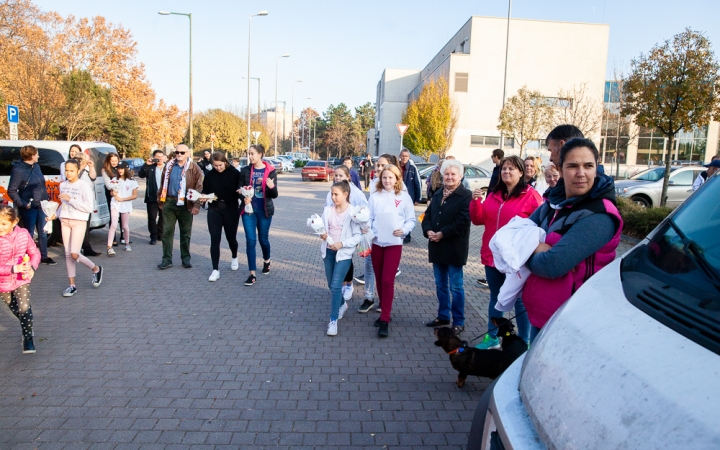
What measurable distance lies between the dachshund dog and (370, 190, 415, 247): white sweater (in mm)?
1575

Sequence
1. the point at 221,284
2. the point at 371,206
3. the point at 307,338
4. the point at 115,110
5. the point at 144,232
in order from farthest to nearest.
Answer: the point at 115,110, the point at 144,232, the point at 221,284, the point at 371,206, the point at 307,338

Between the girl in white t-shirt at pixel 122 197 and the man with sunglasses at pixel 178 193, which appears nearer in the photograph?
the man with sunglasses at pixel 178 193

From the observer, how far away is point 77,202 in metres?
6.76

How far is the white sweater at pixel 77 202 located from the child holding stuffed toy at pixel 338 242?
11.4 feet

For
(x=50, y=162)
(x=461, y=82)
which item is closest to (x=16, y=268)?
(x=50, y=162)

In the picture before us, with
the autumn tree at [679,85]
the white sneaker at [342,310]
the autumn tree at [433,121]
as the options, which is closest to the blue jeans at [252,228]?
the white sneaker at [342,310]

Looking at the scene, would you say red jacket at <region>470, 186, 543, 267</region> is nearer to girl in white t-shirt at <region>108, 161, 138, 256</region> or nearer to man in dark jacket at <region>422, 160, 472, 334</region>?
man in dark jacket at <region>422, 160, 472, 334</region>

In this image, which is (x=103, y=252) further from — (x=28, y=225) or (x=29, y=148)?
(x=29, y=148)

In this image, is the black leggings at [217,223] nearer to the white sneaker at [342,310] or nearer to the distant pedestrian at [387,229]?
the white sneaker at [342,310]

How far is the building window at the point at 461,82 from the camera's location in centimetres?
4038

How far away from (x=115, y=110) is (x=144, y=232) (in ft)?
92.7

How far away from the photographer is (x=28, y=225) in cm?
835

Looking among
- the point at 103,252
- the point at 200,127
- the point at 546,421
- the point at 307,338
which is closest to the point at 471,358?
the point at 307,338

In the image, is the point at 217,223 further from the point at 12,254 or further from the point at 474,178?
the point at 474,178
